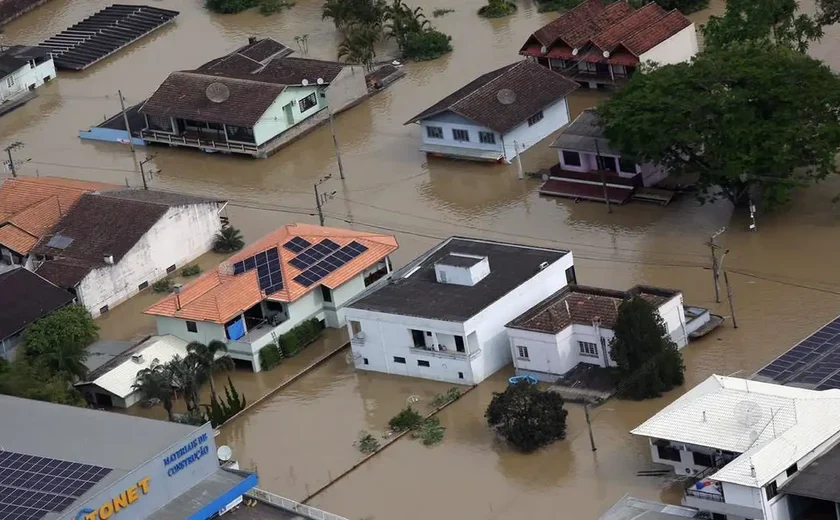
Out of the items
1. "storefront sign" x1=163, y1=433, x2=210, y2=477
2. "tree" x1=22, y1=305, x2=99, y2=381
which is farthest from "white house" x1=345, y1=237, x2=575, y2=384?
"storefront sign" x1=163, y1=433, x2=210, y2=477

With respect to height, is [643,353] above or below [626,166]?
above

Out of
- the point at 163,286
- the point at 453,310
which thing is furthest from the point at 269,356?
the point at 163,286

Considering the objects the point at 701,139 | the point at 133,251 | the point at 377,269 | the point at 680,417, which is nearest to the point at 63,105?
the point at 133,251

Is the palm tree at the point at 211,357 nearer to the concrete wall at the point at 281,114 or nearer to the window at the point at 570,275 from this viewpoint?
the window at the point at 570,275

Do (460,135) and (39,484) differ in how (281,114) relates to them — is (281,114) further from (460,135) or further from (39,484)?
(39,484)

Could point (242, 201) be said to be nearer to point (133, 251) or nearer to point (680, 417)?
point (133, 251)
